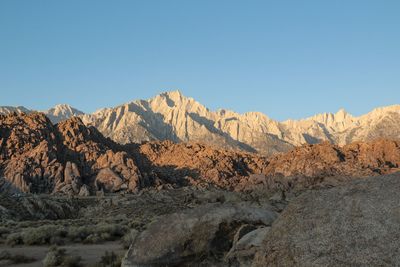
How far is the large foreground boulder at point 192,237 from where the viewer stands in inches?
418

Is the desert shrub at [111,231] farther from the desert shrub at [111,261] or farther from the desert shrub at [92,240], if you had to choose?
the desert shrub at [111,261]

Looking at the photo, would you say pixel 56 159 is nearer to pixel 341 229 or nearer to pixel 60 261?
pixel 60 261

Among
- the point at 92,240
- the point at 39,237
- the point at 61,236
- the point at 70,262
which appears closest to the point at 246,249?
the point at 70,262

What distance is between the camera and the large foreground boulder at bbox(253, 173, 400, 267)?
457cm

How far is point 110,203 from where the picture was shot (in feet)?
197

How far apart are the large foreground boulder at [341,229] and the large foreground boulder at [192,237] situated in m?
5.32

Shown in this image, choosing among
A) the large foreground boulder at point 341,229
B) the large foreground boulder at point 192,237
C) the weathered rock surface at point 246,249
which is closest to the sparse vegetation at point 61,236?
the large foreground boulder at point 192,237

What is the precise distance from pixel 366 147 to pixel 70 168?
70.5 meters

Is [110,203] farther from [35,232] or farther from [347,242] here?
[347,242]

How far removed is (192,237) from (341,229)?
6.42 m

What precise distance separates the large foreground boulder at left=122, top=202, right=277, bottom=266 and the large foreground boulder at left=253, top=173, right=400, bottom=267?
532 centimetres

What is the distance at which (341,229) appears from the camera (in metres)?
4.87

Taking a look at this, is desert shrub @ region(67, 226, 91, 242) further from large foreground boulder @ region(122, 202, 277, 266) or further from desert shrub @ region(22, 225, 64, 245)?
large foreground boulder @ region(122, 202, 277, 266)

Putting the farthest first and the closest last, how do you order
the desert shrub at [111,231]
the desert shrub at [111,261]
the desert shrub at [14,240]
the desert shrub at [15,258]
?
the desert shrub at [111,231] → the desert shrub at [14,240] → the desert shrub at [15,258] → the desert shrub at [111,261]
